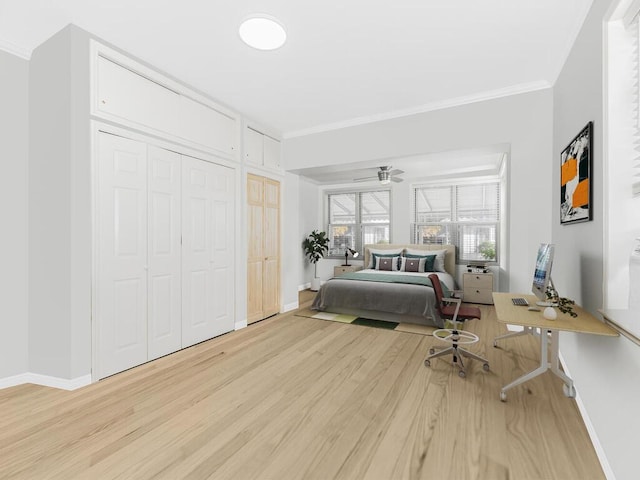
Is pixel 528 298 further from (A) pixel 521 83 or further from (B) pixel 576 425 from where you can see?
(A) pixel 521 83

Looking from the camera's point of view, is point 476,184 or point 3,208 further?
point 476,184

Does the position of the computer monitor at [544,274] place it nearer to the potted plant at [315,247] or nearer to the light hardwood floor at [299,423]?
the light hardwood floor at [299,423]

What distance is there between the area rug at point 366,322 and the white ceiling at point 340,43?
2901 mm

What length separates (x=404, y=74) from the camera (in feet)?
10.3

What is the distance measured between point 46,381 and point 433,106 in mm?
4874

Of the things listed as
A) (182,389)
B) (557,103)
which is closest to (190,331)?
(182,389)

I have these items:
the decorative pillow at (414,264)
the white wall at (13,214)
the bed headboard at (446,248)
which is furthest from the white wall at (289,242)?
the white wall at (13,214)

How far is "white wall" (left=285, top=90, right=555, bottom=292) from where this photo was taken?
338 cm

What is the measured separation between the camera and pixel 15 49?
2574 mm

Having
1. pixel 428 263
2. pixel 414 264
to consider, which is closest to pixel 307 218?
pixel 414 264

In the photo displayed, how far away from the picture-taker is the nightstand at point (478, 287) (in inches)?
211

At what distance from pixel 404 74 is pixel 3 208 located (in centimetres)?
384

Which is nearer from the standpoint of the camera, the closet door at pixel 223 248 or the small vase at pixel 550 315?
the small vase at pixel 550 315

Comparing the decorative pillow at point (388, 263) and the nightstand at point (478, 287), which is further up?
the decorative pillow at point (388, 263)
